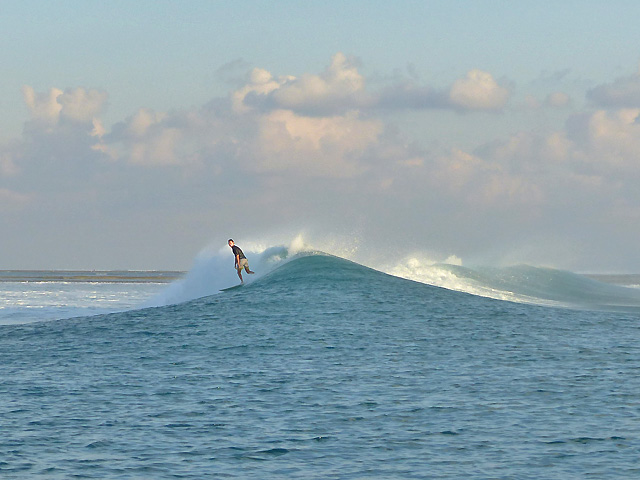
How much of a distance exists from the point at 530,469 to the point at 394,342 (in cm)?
1018

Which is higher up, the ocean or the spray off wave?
the spray off wave

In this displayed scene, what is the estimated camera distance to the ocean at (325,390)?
30.7 feet

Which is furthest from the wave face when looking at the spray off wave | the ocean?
the ocean

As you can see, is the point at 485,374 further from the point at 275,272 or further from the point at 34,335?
the point at 275,272

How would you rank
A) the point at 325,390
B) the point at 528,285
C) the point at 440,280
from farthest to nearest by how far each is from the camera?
the point at 528,285, the point at 440,280, the point at 325,390

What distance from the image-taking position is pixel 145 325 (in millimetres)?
22922

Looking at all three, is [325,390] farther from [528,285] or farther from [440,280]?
[528,285]

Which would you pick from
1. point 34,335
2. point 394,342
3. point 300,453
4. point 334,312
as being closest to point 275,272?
point 334,312

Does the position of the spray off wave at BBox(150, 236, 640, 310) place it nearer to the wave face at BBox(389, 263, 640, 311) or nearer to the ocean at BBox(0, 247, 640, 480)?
the wave face at BBox(389, 263, 640, 311)

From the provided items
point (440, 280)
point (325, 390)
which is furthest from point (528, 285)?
point (325, 390)

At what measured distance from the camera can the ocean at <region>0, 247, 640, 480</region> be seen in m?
9.36

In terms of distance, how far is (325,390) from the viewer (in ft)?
44.2

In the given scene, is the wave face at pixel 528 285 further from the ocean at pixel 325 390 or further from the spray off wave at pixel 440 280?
the ocean at pixel 325 390

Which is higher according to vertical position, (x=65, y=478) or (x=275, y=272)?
(x=275, y=272)
